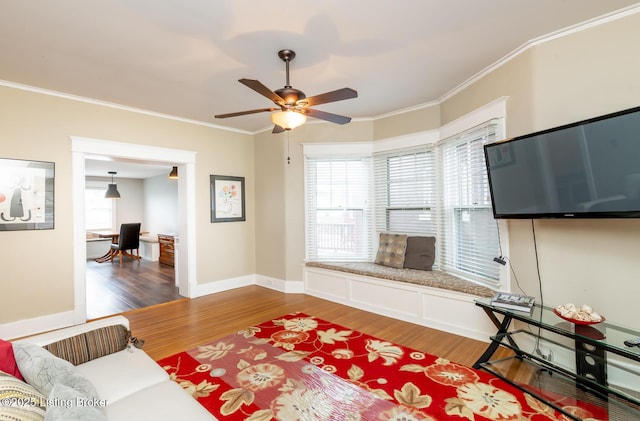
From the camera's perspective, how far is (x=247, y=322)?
3.56 m

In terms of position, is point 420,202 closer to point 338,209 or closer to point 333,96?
point 338,209

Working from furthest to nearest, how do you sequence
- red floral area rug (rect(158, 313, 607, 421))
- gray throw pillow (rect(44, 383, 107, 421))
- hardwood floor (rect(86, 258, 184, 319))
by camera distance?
hardwood floor (rect(86, 258, 184, 319)), red floral area rug (rect(158, 313, 607, 421)), gray throw pillow (rect(44, 383, 107, 421))

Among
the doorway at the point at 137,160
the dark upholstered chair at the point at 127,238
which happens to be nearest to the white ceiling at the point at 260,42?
the doorway at the point at 137,160

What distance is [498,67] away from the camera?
2871 millimetres

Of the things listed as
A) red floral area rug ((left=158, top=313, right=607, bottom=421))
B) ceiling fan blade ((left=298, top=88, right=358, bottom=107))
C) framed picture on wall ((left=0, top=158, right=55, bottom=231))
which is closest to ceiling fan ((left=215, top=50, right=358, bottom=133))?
ceiling fan blade ((left=298, top=88, right=358, bottom=107))

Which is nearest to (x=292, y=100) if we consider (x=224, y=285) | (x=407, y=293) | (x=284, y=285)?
(x=407, y=293)

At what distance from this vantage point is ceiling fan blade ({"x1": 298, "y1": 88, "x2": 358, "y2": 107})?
2.20 m

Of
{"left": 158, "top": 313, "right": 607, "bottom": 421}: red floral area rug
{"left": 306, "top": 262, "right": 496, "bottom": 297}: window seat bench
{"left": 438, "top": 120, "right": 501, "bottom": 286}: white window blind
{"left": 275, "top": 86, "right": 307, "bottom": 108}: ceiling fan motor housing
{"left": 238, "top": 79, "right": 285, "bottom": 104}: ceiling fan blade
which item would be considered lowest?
{"left": 158, "top": 313, "right": 607, "bottom": 421}: red floral area rug

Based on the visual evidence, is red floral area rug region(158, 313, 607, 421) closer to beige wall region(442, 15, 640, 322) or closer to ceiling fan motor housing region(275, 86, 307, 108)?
beige wall region(442, 15, 640, 322)

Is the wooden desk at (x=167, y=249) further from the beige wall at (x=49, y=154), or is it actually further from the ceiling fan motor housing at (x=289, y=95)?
the ceiling fan motor housing at (x=289, y=95)

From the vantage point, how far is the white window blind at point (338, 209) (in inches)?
179

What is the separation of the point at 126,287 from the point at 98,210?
509 centimetres

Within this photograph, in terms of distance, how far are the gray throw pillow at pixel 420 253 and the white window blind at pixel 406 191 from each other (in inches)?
6.1

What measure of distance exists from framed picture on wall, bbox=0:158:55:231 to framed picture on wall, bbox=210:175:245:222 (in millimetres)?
1984
